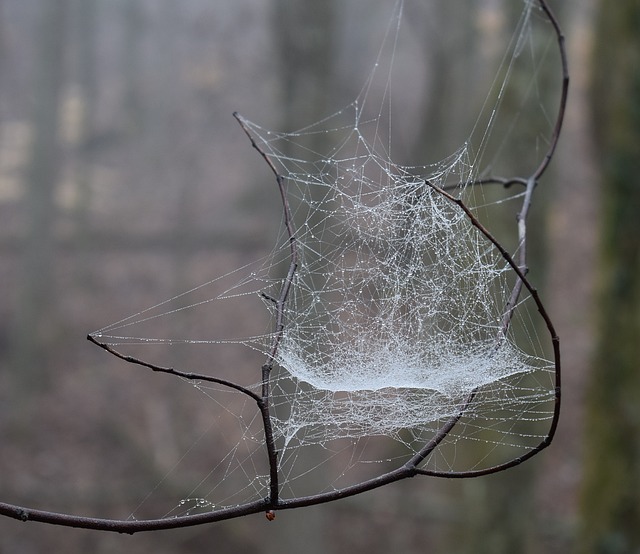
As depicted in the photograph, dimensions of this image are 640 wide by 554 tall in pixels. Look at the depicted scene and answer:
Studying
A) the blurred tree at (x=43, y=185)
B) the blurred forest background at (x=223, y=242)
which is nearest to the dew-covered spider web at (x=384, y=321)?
the blurred forest background at (x=223, y=242)

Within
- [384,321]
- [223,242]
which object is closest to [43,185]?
[223,242]

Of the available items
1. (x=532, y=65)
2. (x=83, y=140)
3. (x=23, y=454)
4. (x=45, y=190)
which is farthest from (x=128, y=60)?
(x=532, y=65)

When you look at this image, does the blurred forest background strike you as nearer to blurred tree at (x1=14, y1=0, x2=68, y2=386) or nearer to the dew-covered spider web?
blurred tree at (x1=14, y1=0, x2=68, y2=386)

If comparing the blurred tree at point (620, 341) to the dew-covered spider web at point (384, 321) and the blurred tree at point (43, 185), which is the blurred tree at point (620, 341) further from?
the blurred tree at point (43, 185)

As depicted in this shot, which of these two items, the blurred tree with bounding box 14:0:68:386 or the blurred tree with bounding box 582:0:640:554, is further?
the blurred tree with bounding box 14:0:68:386

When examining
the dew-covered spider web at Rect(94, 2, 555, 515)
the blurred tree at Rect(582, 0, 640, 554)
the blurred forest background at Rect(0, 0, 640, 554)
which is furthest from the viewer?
the blurred forest background at Rect(0, 0, 640, 554)

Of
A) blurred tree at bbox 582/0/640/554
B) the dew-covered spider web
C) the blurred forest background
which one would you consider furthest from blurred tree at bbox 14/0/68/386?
blurred tree at bbox 582/0/640/554
